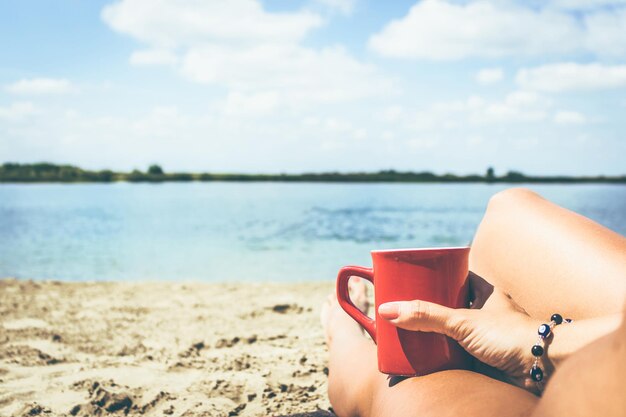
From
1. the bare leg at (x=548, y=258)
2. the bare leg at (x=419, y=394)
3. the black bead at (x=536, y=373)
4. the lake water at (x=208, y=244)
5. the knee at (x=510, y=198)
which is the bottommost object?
Result: the lake water at (x=208, y=244)

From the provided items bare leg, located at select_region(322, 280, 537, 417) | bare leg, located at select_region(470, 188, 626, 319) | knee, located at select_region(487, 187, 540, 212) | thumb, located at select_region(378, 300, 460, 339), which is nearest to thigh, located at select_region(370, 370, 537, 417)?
Result: bare leg, located at select_region(322, 280, 537, 417)

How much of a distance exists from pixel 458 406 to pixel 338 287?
0.42 metres

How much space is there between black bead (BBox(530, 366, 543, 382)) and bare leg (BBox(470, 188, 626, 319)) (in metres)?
0.27

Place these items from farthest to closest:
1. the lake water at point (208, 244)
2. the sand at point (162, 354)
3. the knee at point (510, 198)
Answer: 1. the lake water at point (208, 244)
2. the sand at point (162, 354)
3. the knee at point (510, 198)

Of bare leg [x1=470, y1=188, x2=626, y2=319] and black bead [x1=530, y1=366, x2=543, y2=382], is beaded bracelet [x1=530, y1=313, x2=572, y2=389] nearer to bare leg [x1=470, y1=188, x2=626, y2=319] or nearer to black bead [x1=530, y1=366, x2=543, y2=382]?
black bead [x1=530, y1=366, x2=543, y2=382]

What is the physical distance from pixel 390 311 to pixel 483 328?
0.21 metres

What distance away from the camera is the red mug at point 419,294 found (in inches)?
46.5

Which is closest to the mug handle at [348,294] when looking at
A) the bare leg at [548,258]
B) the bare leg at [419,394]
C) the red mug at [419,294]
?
the red mug at [419,294]

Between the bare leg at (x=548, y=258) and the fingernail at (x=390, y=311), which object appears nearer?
the fingernail at (x=390, y=311)

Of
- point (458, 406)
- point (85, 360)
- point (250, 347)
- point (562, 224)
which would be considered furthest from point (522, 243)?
point (85, 360)

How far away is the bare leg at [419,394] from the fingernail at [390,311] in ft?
0.57

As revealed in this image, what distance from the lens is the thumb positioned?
3.82 ft

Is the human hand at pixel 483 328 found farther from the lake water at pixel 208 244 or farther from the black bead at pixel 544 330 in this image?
the lake water at pixel 208 244

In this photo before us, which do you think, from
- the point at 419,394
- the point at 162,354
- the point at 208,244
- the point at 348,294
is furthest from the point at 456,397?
the point at 208,244
